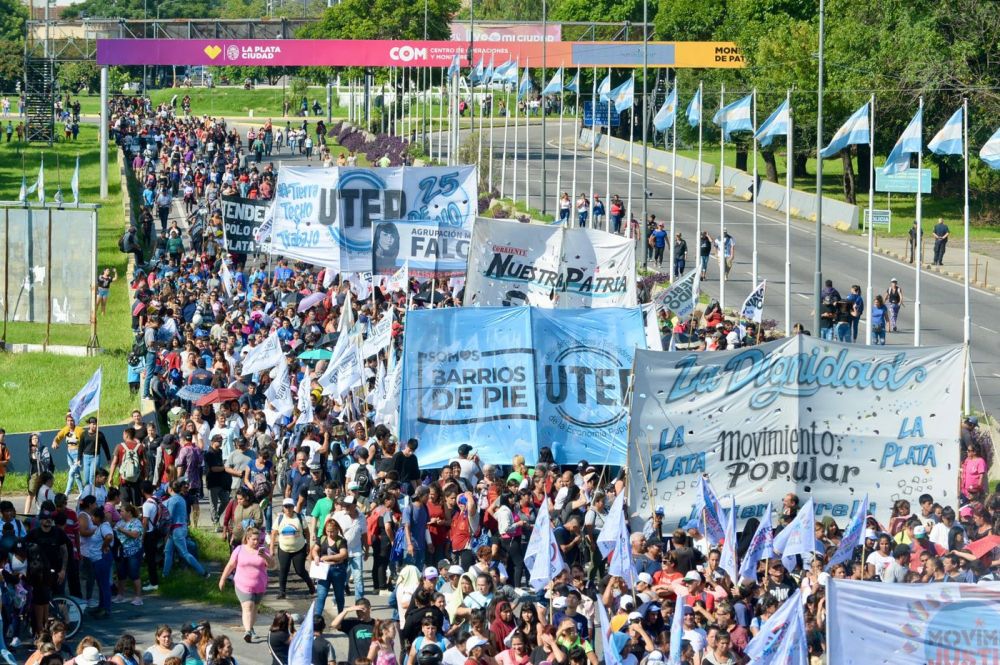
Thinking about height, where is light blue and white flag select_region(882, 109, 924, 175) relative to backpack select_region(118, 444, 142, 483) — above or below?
above

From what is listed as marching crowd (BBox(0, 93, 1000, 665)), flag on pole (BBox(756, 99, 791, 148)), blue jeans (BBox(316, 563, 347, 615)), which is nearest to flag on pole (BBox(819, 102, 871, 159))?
flag on pole (BBox(756, 99, 791, 148))

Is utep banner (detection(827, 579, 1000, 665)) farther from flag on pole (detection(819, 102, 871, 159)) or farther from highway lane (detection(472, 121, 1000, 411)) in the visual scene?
flag on pole (detection(819, 102, 871, 159))

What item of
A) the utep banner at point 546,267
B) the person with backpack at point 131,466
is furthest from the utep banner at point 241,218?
the person with backpack at point 131,466

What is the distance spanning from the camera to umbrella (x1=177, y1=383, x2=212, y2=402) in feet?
83.7

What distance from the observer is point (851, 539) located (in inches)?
661

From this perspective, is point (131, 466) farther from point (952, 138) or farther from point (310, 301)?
point (952, 138)

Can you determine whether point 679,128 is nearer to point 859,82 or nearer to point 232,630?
point 859,82

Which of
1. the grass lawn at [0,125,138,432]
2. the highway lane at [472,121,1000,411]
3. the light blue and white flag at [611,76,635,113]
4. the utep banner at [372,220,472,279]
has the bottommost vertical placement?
the grass lawn at [0,125,138,432]

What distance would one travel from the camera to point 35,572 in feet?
57.0

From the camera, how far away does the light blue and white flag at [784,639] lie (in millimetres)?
13000

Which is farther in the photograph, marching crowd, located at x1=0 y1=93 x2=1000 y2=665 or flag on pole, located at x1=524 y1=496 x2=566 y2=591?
flag on pole, located at x1=524 y1=496 x2=566 y2=591

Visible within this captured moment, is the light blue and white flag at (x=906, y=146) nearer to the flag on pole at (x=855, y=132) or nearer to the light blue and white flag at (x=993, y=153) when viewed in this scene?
the flag on pole at (x=855, y=132)

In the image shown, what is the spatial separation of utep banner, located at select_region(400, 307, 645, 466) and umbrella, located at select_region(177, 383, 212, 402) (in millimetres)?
5436

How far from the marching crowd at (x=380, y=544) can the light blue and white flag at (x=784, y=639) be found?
0.42 m
